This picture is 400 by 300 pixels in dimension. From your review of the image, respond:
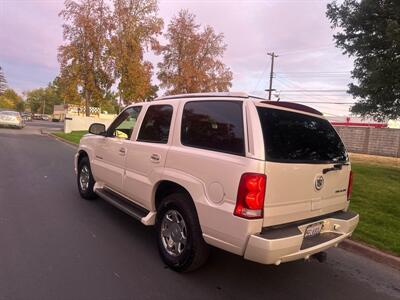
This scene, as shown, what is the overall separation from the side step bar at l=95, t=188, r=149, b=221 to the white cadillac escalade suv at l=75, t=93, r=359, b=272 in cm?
3

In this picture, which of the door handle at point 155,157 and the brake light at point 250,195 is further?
the door handle at point 155,157

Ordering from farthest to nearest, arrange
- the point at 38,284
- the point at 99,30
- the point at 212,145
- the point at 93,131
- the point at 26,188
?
the point at 99,30 < the point at 26,188 < the point at 93,131 < the point at 212,145 < the point at 38,284

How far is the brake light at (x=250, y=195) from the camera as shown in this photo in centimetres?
335

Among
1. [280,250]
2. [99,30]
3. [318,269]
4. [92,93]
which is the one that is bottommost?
[318,269]

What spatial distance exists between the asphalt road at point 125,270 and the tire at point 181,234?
15cm

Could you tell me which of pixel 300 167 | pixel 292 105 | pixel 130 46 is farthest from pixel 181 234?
pixel 130 46

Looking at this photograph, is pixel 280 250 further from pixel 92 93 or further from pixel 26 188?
pixel 92 93

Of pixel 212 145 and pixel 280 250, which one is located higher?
pixel 212 145

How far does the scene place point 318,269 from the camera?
14.9ft

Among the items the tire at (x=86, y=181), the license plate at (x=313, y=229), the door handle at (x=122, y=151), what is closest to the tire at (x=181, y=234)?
the license plate at (x=313, y=229)

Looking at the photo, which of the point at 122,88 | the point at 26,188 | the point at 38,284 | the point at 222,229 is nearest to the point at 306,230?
the point at 222,229

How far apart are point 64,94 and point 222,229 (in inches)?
1013

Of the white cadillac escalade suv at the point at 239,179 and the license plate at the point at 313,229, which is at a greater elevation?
the white cadillac escalade suv at the point at 239,179

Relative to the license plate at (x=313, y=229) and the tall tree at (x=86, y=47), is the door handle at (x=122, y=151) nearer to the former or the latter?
the license plate at (x=313, y=229)
